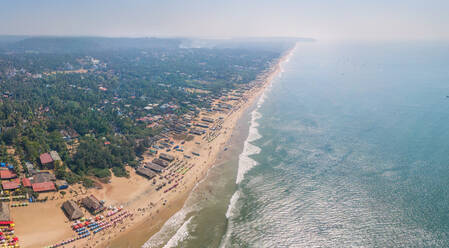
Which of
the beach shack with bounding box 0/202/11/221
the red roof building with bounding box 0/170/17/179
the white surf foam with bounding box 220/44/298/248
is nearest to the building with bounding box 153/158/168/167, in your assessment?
the white surf foam with bounding box 220/44/298/248

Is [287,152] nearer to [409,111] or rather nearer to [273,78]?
[409,111]

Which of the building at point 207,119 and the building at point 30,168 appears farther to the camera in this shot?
the building at point 207,119

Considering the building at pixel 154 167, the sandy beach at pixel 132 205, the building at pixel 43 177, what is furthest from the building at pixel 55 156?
the building at pixel 154 167

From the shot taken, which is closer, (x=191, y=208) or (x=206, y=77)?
(x=191, y=208)

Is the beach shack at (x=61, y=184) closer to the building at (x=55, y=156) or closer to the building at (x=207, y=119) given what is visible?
the building at (x=55, y=156)

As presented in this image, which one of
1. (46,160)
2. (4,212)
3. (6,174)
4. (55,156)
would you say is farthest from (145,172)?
(6,174)

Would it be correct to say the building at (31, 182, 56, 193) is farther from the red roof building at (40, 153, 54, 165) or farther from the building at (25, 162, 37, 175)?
the red roof building at (40, 153, 54, 165)

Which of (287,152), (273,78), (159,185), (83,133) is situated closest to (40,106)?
(83,133)
